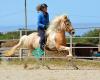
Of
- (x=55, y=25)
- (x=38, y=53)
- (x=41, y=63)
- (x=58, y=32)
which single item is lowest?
(x=41, y=63)

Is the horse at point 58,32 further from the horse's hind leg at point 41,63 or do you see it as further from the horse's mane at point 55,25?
the horse's hind leg at point 41,63

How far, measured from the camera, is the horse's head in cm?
1256

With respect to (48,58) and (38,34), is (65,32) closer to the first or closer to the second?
(38,34)

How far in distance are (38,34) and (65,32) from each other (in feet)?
2.51

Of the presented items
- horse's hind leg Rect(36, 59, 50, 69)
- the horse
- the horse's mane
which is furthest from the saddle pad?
the horse's mane

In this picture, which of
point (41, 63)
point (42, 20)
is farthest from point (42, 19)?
point (41, 63)

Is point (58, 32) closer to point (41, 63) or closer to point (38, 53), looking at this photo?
point (38, 53)

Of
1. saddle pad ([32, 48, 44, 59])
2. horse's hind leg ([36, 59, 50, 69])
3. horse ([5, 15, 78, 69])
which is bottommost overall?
horse's hind leg ([36, 59, 50, 69])

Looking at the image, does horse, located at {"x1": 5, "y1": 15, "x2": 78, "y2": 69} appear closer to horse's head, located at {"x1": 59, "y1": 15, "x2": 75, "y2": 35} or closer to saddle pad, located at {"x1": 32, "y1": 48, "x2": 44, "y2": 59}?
horse's head, located at {"x1": 59, "y1": 15, "x2": 75, "y2": 35}

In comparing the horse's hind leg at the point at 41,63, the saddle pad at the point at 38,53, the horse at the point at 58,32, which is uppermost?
the horse at the point at 58,32

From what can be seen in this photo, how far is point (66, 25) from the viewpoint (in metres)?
12.6

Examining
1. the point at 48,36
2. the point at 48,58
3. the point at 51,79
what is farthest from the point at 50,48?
the point at 51,79

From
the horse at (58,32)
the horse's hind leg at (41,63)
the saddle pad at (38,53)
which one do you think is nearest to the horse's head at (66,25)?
the horse at (58,32)

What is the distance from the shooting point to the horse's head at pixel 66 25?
41.2ft
